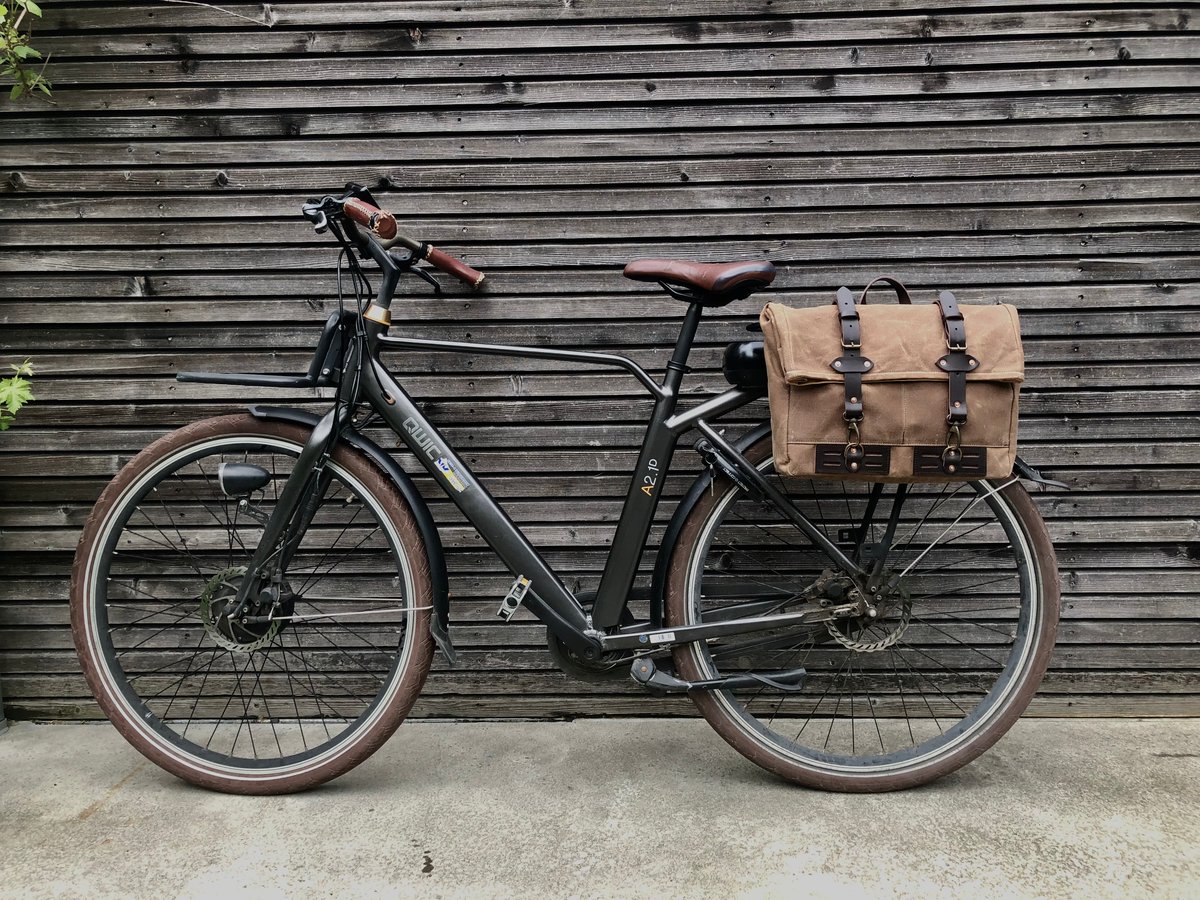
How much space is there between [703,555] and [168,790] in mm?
1783

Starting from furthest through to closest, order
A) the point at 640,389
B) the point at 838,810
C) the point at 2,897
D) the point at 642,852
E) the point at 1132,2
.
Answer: the point at 640,389
the point at 1132,2
the point at 838,810
the point at 642,852
the point at 2,897

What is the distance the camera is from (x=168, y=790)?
235 centimetres

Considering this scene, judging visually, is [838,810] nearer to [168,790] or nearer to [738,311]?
[738,311]

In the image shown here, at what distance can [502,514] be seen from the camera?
2.31 metres

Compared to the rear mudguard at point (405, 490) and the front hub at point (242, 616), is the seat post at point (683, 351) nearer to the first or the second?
the rear mudguard at point (405, 490)

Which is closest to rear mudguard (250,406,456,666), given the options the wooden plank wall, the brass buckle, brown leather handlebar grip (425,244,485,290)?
the wooden plank wall

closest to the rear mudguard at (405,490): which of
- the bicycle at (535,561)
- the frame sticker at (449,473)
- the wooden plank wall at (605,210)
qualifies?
the bicycle at (535,561)

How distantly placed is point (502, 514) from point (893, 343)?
1204 millimetres

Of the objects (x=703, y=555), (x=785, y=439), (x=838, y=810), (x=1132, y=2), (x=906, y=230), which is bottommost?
(x=838, y=810)

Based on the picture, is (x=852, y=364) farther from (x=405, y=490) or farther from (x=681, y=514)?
(x=405, y=490)

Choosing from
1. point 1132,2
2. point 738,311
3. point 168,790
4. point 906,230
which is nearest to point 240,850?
point 168,790

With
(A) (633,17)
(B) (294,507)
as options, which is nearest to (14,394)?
(B) (294,507)

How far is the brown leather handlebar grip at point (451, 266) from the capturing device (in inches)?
89.9

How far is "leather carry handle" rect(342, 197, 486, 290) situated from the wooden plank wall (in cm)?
27
